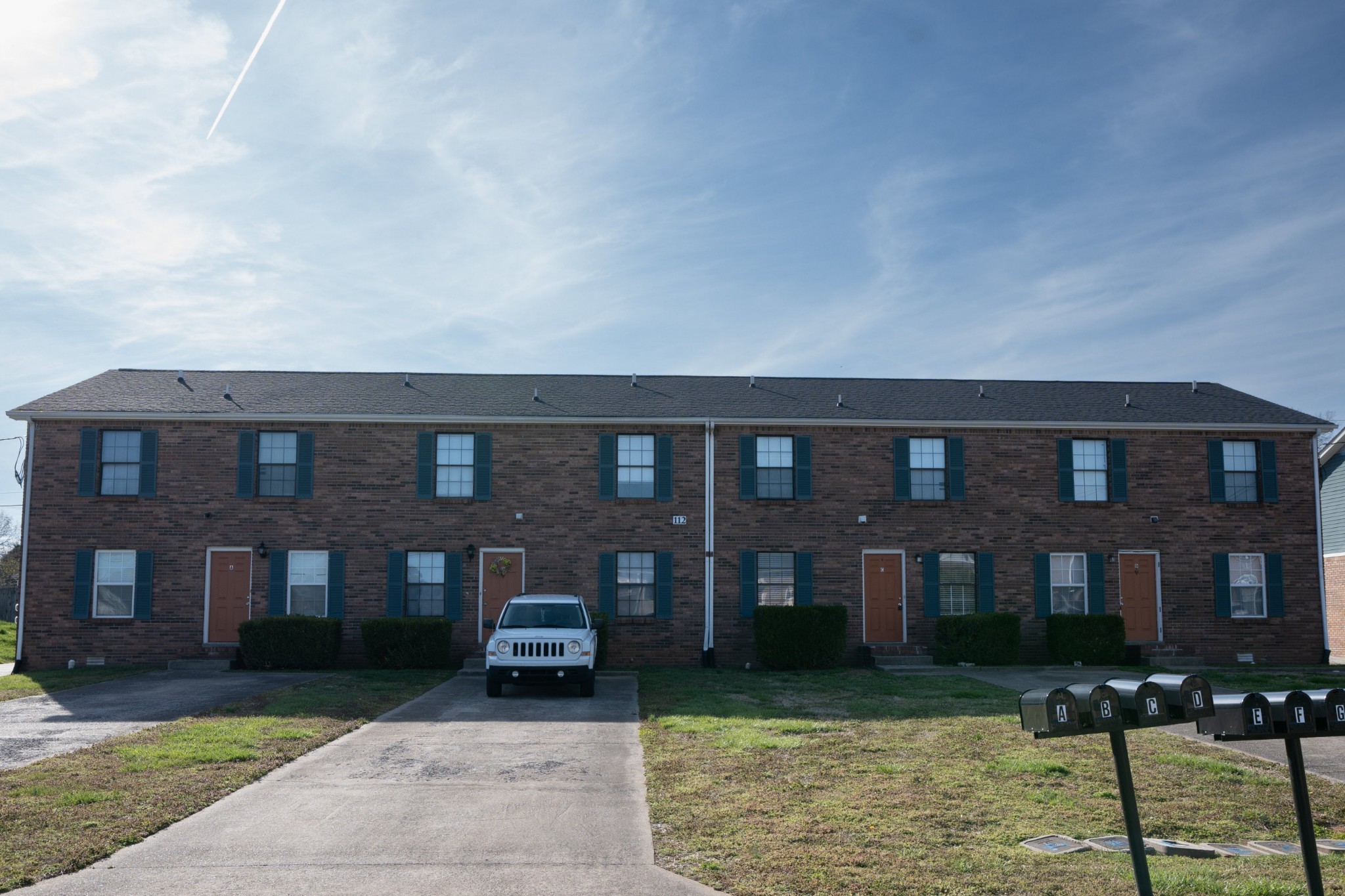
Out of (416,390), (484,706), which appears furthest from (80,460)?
(484,706)

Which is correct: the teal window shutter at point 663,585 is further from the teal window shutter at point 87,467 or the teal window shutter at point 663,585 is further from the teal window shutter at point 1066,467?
the teal window shutter at point 87,467

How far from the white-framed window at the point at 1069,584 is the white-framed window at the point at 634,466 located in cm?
868

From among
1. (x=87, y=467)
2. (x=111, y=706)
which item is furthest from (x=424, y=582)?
(x=111, y=706)

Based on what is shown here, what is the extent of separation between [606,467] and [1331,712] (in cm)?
1766

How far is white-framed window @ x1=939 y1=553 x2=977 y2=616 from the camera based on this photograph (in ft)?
72.0

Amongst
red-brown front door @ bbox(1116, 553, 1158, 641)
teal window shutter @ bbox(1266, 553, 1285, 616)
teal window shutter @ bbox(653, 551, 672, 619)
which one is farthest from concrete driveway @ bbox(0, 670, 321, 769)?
teal window shutter @ bbox(1266, 553, 1285, 616)

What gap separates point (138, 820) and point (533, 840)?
2.82 m

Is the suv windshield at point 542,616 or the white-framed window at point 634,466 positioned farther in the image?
the white-framed window at point 634,466

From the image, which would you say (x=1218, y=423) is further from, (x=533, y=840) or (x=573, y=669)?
(x=533, y=840)

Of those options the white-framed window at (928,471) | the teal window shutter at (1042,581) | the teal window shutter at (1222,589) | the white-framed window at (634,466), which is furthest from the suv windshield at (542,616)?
the teal window shutter at (1222,589)

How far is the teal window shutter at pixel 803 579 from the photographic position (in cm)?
2156

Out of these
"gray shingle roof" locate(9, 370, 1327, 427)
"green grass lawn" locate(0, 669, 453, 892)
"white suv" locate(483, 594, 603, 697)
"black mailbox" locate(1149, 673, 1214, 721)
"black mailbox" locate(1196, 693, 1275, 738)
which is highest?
"gray shingle roof" locate(9, 370, 1327, 427)

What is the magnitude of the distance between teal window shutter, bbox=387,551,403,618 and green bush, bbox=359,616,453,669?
25.4 inches

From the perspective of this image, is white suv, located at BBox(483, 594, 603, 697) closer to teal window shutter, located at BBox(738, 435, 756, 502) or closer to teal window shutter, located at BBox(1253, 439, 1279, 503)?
teal window shutter, located at BBox(738, 435, 756, 502)
